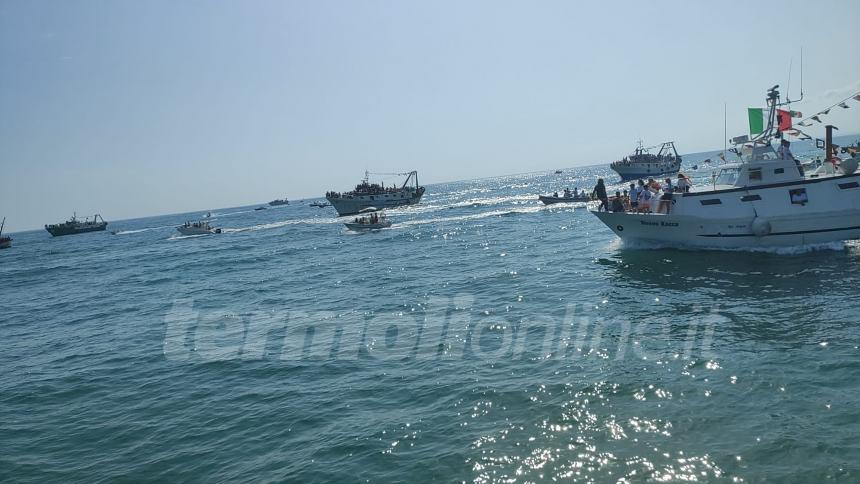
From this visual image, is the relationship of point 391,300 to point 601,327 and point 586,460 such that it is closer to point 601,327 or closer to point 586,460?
point 601,327

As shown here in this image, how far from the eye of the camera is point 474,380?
1146 cm

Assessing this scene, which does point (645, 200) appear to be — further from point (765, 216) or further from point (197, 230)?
point (197, 230)

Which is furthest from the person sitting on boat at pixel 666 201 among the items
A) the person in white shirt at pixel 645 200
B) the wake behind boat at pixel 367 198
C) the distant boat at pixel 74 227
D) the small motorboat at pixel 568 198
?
the distant boat at pixel 74 227

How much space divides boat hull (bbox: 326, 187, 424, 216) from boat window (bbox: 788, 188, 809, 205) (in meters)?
72.6

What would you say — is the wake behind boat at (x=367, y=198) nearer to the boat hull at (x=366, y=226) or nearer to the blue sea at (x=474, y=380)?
the boat hull at (x=366, y=226)

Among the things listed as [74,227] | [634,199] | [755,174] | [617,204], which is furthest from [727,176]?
[74,227]

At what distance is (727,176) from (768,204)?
8.19 ft

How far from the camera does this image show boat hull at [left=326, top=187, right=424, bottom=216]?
87.4 m

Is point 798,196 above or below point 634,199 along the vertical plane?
below

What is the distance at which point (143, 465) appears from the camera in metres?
9.42

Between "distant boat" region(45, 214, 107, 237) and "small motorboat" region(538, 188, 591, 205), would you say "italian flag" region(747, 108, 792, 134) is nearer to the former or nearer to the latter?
"small motorboat" region(538, 188, 591, 205)

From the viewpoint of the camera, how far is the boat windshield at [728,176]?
23.5m

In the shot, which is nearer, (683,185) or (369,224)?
(683,185)

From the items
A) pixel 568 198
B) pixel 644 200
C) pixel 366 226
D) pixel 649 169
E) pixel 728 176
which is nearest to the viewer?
pixel 728 176
